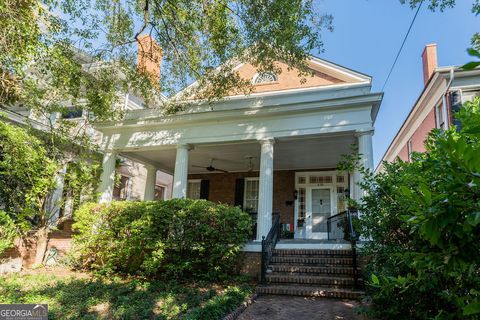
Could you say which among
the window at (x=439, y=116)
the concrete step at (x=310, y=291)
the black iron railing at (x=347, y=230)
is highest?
the window at (x=439, y=116)

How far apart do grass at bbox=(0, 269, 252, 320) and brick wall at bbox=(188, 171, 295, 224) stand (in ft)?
20.1

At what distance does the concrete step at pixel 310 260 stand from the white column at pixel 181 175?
337 centimetres

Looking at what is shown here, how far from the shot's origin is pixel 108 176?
10477mm

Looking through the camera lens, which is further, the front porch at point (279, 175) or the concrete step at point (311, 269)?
the front porch at point (279, 175)

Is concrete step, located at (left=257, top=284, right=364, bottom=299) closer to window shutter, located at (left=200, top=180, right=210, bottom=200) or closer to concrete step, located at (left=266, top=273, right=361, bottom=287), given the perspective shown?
concrete step, located at (left=266, top=273, right=361, bottom=287)

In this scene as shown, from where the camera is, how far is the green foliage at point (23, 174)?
7633mm

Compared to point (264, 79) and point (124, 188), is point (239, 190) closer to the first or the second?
point (264, 79)

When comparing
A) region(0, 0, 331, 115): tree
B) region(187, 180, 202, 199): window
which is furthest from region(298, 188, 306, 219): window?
region(0, 0, 331, 115): tree

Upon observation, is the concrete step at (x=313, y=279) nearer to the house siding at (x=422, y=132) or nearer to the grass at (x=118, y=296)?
the grass at (x=118, y=296)

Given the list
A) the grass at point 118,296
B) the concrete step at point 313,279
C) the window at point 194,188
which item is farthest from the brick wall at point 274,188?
the grass at point 118,296

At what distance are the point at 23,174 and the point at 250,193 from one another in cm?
868

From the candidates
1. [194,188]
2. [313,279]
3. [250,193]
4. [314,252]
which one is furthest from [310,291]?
[194,188]

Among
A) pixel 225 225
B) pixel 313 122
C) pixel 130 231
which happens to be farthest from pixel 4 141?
pixel 313 122

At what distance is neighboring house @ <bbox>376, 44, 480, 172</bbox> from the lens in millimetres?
10117
